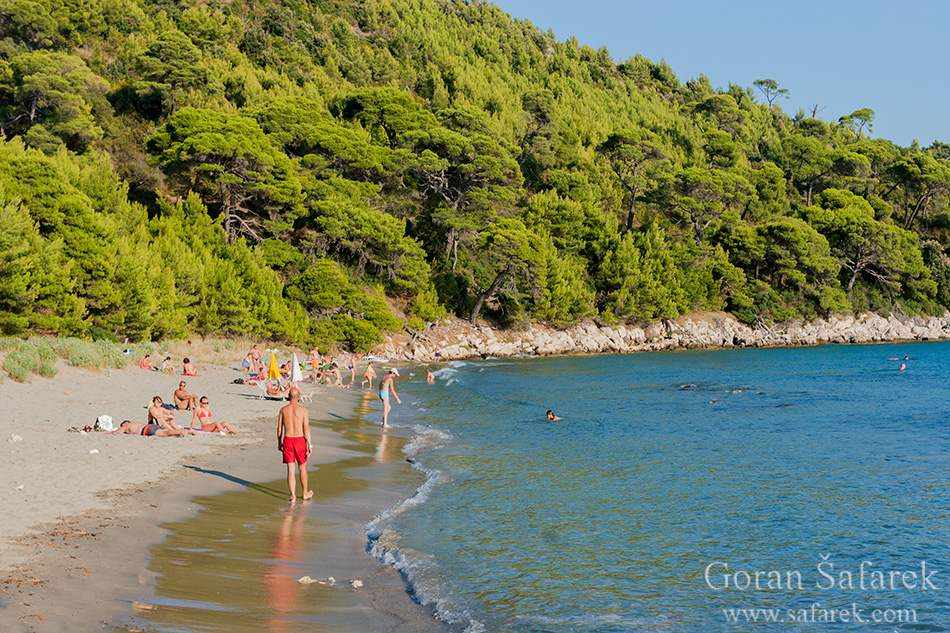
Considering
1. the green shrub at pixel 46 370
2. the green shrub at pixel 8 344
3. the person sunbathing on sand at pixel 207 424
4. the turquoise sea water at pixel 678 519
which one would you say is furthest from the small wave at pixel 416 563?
the green shrub at pixel 8 344

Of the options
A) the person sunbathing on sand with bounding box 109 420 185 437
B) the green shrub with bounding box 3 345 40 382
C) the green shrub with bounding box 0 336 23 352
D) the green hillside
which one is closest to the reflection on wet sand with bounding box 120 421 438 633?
the person sunbathing on sand with bounding box 109 420 185 437

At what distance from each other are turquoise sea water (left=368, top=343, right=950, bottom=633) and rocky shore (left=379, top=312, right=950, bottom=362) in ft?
81.4

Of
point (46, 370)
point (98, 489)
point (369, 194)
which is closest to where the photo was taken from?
point (98, 489)

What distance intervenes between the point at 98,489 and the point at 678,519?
763 cm

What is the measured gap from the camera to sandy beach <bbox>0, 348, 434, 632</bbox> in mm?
5086

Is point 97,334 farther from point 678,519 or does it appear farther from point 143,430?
point 678,519

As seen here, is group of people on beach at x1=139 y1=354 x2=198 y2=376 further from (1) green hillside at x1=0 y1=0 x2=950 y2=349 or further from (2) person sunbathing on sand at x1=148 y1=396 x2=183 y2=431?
(2) person sunbathing on sand at x1=148 y1=396 x2=183 y2=431

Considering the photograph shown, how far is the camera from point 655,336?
5794 cm

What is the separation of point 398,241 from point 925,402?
31.7 metres

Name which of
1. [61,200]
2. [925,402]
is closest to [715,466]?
[925,402]

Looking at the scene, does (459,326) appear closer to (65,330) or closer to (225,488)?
(65,330)

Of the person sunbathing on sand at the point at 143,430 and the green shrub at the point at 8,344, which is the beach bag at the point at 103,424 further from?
the green shrub at the point at 8,344

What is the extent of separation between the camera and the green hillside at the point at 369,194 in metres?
30.9

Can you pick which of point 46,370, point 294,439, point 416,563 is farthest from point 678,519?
point 46,370
